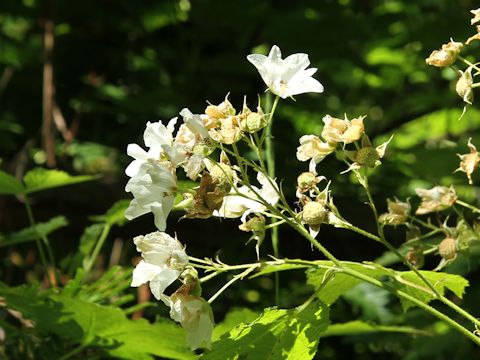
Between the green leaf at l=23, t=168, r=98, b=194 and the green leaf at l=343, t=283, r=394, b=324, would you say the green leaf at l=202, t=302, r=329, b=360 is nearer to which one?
the green leaf at l=23, t=168, r=98, b=194

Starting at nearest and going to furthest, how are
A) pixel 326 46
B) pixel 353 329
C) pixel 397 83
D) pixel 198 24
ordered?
pixel 353 329 < pixel 326 46 < pixel 198 24 < pixel 397 83

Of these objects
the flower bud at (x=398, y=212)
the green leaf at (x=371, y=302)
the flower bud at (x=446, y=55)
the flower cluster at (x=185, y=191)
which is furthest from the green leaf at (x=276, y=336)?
the green leaf at (x=371, y=302)

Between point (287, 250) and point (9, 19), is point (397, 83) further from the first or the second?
point (9, 19)

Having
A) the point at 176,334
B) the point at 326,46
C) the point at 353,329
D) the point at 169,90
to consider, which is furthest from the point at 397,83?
the point at 176,334

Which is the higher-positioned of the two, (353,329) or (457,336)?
(353,329)

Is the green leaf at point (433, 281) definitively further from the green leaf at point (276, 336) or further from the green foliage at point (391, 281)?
the green leaf at point (276, 336)

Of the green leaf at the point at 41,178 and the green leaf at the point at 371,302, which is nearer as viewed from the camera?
the green leaf at the point at 41,178

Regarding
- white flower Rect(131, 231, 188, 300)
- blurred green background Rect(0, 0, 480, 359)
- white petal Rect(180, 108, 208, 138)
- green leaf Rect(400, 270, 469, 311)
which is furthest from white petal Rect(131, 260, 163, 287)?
blurred green background Rect(0, 0, 480, 359)
